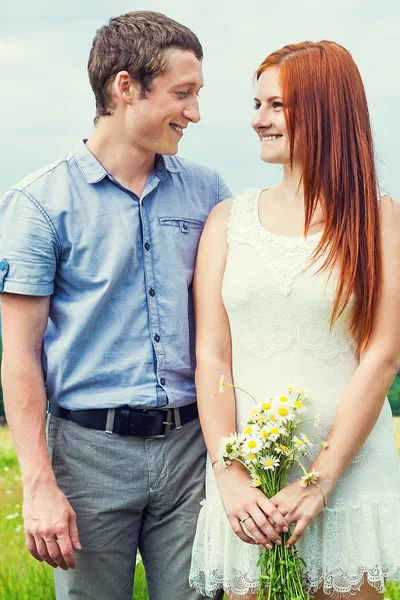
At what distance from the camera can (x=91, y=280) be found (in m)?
2.99

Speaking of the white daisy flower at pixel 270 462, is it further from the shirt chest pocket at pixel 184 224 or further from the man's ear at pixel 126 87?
the man's ear at pixel 126 87

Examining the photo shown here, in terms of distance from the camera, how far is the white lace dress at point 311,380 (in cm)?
284

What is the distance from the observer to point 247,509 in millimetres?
2740

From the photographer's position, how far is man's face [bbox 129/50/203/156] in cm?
300

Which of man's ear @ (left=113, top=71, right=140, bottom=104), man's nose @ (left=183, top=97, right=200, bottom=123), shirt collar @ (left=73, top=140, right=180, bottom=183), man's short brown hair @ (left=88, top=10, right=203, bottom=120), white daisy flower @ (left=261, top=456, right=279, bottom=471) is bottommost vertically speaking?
white daisy flower @ (left=261, top=456, right=279, bottom=471)

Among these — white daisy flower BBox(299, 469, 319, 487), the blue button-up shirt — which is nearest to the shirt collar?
the blue button-up shirt

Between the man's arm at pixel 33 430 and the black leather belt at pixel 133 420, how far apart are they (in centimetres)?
14

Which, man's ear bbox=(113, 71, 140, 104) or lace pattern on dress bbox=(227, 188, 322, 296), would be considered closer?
lace pattern on dress bbox=(227, 188, 322, 296)

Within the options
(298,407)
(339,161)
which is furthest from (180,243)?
(298,407)

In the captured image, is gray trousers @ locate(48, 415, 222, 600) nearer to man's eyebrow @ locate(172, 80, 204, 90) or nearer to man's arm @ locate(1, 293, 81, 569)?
man's arm @ locate(1, 293, 81, 569)

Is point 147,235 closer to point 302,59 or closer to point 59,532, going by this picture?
point 302,59

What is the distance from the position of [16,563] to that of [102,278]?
2.70m

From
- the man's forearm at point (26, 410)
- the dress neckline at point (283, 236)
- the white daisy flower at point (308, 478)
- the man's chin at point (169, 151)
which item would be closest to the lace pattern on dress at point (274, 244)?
the dress neckline at point (283, 236)

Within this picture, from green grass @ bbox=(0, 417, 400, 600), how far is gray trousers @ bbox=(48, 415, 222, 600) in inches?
64.6
